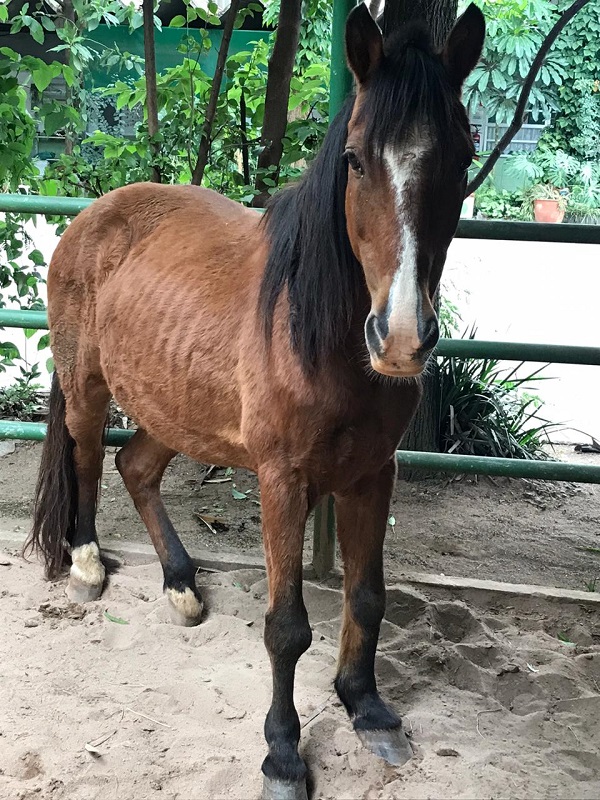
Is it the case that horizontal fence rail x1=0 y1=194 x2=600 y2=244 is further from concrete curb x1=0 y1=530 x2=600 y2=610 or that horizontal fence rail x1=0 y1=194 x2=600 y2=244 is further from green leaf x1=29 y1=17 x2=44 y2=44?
green leaf x1=29 y1=17 x2=44 y2=44

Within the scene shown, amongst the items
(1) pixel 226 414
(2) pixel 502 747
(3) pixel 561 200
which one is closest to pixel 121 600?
(1) pixel 226 414

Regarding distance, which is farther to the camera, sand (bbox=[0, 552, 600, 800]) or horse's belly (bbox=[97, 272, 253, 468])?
horse's belly (bbox=[97, 272, 253, 468])

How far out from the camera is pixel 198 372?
7.75ft

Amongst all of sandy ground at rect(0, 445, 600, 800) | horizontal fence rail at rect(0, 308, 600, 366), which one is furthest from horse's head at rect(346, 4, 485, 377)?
sandy ground at rect(0, 445, 600, 800)

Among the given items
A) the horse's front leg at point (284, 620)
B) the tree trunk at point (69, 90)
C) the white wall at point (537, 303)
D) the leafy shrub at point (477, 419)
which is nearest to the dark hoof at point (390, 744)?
the horse's front leg at point (284, 620)

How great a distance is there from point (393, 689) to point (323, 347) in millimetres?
1273

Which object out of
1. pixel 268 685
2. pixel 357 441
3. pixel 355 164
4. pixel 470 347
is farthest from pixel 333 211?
pixel 268 685

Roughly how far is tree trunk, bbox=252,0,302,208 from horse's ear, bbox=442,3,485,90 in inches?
84.6

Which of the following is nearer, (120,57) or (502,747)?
(502,747)

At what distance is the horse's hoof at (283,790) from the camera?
1.97m

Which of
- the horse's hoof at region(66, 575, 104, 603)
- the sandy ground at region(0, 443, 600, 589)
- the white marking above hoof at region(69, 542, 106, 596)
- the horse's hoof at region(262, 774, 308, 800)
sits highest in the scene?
the horse's hoof at region(262, 774, 308, 800)

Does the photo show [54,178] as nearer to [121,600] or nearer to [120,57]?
[120,57]

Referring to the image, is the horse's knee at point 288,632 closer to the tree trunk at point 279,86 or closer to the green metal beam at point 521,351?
the green metal beam at point 521,351

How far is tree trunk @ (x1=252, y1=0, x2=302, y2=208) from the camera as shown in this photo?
12.7 ft
